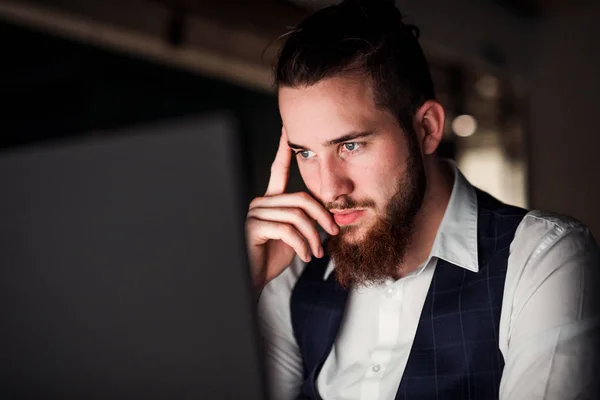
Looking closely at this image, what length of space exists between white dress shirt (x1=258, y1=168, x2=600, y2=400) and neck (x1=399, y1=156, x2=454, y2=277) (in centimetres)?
8

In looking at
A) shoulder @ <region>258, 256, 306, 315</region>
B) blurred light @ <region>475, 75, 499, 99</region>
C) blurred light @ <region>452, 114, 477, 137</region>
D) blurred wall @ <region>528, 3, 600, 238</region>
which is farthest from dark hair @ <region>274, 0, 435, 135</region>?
blurred light @ <region>452, 114, 477, 137</region>

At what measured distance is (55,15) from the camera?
2.36 metres

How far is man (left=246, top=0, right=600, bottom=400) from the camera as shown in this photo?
1105 millimetres

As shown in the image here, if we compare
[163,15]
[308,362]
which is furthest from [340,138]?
[163,15]

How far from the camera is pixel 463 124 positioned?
4668 mm

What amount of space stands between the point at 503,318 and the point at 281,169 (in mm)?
590

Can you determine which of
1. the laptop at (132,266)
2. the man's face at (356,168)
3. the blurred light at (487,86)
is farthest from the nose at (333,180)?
the blurred light at (487,86)

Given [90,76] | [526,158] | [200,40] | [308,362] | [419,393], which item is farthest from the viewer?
[526,158]

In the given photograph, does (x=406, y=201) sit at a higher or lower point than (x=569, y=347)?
higher

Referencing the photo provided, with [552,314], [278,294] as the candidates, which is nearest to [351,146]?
[278,294]

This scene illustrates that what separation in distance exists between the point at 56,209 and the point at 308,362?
3.09ft

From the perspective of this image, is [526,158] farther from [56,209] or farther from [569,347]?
[56,209]

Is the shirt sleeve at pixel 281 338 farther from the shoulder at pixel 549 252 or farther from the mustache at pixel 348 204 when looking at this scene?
the shoulder at pixel 549 252

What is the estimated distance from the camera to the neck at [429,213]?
135 cm
